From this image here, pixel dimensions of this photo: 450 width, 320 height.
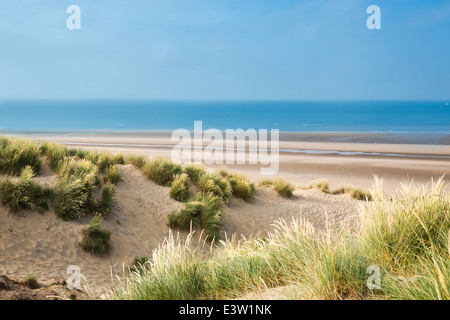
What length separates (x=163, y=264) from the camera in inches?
183

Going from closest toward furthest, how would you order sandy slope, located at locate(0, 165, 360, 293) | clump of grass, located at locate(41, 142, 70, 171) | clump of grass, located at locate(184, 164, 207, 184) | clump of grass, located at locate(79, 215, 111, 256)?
1. sandy slope, located at locate(0, 165, 360, 293)
2. clump of grass, located at locate(79, 215, 111, 256)
3. clump of grass, located at locate(41, 142, 70, 171)
4. clump of grass, located at locate(184, 164, 207, 184)

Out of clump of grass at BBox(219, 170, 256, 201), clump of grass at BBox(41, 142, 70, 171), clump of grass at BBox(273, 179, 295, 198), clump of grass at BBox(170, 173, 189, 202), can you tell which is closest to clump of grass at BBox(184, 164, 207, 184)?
clump of grass at BBox(170, 173, 189, 202)

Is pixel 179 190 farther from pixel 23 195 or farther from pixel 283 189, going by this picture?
pixel 283 189

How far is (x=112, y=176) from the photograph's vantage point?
34.5 feet

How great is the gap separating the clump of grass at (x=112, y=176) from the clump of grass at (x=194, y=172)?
1961mm

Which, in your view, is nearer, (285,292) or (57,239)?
(285,292)

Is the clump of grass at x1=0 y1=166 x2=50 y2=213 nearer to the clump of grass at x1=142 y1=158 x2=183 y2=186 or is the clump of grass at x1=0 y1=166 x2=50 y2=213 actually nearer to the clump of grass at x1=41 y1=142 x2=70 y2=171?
the clump of grass at x1=41 y1=142 x2=70 y2=171

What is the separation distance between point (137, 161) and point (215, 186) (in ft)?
7.65

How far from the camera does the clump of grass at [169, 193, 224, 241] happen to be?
32.1 ft

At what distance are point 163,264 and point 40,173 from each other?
20.5ft

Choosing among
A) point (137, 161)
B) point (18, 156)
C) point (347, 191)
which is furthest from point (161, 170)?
point (347, 191)

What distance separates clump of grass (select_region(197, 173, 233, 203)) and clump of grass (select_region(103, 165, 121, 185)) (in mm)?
2065
